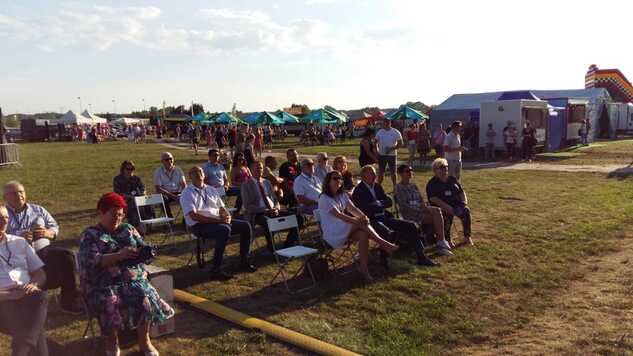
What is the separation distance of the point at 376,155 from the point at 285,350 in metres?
7.34

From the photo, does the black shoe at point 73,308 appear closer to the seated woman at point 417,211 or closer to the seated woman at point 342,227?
the seated woman at point 342,227

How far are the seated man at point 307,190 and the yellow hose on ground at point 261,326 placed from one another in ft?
8.22

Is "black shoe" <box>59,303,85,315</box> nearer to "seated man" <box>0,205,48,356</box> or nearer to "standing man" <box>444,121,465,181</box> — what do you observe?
"seated man" <box>0,205,48,356</box>

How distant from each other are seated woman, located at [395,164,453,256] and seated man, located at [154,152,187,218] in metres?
3.87

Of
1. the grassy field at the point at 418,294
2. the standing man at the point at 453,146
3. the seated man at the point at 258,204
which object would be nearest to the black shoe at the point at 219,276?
the grassy field at the point at 418,294

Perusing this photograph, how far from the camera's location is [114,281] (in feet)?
13.3

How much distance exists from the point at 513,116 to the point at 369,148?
39.7ft

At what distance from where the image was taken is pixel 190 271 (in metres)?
6.38

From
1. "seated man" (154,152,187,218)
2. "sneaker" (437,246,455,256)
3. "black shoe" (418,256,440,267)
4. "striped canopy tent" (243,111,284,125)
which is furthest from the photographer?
"striped canopy tent" (243,111,284,125)

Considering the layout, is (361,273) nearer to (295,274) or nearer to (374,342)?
(295,274)

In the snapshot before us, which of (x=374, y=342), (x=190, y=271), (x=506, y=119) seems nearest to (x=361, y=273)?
(x=374, y=342)

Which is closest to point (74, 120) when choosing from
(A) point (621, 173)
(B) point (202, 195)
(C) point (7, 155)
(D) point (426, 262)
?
(C) point (7, 155)

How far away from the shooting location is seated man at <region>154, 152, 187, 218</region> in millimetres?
8695

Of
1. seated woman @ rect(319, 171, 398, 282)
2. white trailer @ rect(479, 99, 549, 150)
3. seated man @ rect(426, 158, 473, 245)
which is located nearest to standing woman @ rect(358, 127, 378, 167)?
seated man @ rect(426, 158, 473, 245)
